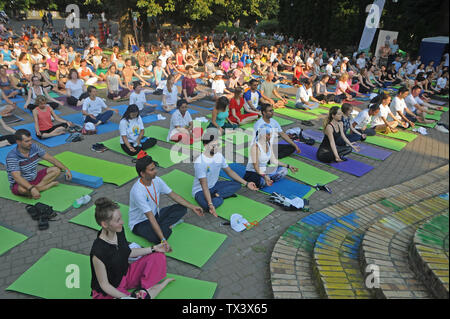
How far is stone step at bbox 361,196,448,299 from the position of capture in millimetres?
3068

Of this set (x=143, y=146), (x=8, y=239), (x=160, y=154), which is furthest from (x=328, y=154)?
(x=8, y=239)

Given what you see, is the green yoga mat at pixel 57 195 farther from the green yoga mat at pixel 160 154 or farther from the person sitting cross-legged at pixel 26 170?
the green yoga mat at pixel 160 154

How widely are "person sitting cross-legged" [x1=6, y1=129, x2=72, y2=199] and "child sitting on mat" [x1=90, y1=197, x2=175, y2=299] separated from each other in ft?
9.32

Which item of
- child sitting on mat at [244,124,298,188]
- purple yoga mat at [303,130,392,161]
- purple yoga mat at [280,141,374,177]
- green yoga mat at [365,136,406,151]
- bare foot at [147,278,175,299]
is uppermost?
child sitting on mat at [244,124,298,188]

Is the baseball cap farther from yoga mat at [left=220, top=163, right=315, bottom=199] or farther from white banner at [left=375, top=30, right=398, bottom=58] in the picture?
white banner at [left=375, top=30, right=398, bottom=58]

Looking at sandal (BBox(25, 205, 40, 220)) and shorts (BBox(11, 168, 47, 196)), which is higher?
shorts (BBox(11, 168, 47, 196))

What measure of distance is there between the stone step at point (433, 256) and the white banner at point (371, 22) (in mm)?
22215

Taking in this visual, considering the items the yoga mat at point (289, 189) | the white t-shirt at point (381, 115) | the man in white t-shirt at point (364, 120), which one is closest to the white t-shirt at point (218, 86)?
the man in white t-shirt at point (364, 120)

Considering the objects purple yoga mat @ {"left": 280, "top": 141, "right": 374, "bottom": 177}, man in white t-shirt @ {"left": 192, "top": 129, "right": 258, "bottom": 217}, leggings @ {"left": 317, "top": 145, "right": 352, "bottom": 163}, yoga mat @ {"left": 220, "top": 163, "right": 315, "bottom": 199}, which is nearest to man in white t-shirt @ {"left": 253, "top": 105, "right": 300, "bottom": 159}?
purple yoga mat @ {"left": 280, "top": 141, "right": 374, "bottom": 177}

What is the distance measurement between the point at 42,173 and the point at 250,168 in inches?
147

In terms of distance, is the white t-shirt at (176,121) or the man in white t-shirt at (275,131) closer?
the man in white t-shirt at (275,131)

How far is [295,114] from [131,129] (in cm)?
588

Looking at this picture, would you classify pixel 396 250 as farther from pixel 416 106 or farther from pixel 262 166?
pixel 416 106

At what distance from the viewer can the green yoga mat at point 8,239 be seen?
14.1 feet
